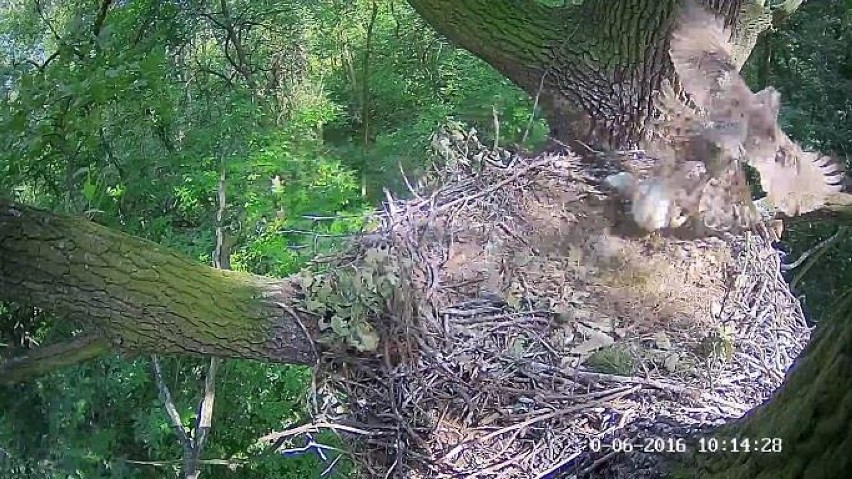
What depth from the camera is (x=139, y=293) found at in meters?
1.93

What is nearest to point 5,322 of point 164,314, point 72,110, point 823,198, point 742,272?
point 72,110

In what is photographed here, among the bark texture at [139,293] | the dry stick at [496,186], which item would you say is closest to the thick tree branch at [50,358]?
the bark texture at [139,293]

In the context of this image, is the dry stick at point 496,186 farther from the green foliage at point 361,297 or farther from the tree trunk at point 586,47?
the tree trunk at point 586,47

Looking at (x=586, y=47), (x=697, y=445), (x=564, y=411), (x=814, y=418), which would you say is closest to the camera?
(x=814, y=418)

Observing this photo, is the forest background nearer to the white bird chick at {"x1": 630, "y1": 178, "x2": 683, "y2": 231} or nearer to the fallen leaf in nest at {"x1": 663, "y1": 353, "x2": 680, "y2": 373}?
the white bird chick at {"x1": 630, "y1": 178, "x2": 683, "y2": 231}

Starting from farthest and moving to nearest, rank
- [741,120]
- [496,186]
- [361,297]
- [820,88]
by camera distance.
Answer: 1. [820,88]
2. [496,186]
3. [741,120]
4. [361,297]

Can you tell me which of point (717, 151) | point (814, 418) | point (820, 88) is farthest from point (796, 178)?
point (820, 88)

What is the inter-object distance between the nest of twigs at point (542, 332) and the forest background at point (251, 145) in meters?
0.86

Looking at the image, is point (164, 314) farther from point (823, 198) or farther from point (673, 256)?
point (823, 198)

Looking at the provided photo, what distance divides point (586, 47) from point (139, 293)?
1.46 m

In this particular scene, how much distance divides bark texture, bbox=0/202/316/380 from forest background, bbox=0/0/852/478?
76 cm

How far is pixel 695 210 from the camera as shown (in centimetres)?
215

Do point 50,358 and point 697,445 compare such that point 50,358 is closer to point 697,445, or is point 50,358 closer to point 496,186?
point 496,186

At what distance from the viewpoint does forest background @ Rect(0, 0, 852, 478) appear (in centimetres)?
344
